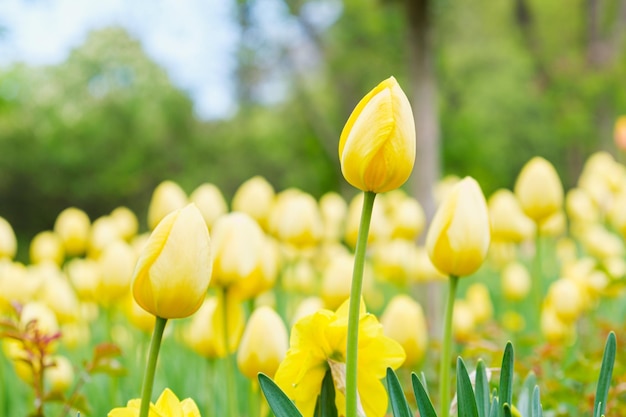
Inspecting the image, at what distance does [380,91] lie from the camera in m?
0.80

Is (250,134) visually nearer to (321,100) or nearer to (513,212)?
(321,100)

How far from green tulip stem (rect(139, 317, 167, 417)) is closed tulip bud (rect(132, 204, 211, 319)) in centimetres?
2

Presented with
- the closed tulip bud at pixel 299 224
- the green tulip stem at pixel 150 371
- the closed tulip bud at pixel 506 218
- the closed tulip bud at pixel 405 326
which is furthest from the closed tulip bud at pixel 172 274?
the closed tulip bud at pixel 506 218

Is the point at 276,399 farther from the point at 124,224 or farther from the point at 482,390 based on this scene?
the point at 124,224

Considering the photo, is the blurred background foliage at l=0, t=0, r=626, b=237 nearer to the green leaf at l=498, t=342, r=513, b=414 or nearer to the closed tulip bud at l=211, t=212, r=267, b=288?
the closed tulip bud at l=211, t=212, r=267, b=288

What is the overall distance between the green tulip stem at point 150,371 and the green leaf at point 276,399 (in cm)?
12

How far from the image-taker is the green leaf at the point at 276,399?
70 cm

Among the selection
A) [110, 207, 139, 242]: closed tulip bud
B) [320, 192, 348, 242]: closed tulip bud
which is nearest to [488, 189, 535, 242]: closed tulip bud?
[320, 192, 348, 242]: closed tulip bud

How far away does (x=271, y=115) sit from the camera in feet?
74.8

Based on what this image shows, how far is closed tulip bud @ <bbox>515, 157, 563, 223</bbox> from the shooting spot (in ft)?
6.03

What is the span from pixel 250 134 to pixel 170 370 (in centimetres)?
1932

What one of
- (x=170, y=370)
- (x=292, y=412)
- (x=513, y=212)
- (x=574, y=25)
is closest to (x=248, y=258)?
(x=292, y=412)

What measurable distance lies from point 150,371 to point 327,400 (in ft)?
0.68

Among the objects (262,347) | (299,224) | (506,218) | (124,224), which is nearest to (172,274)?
(262,347)
